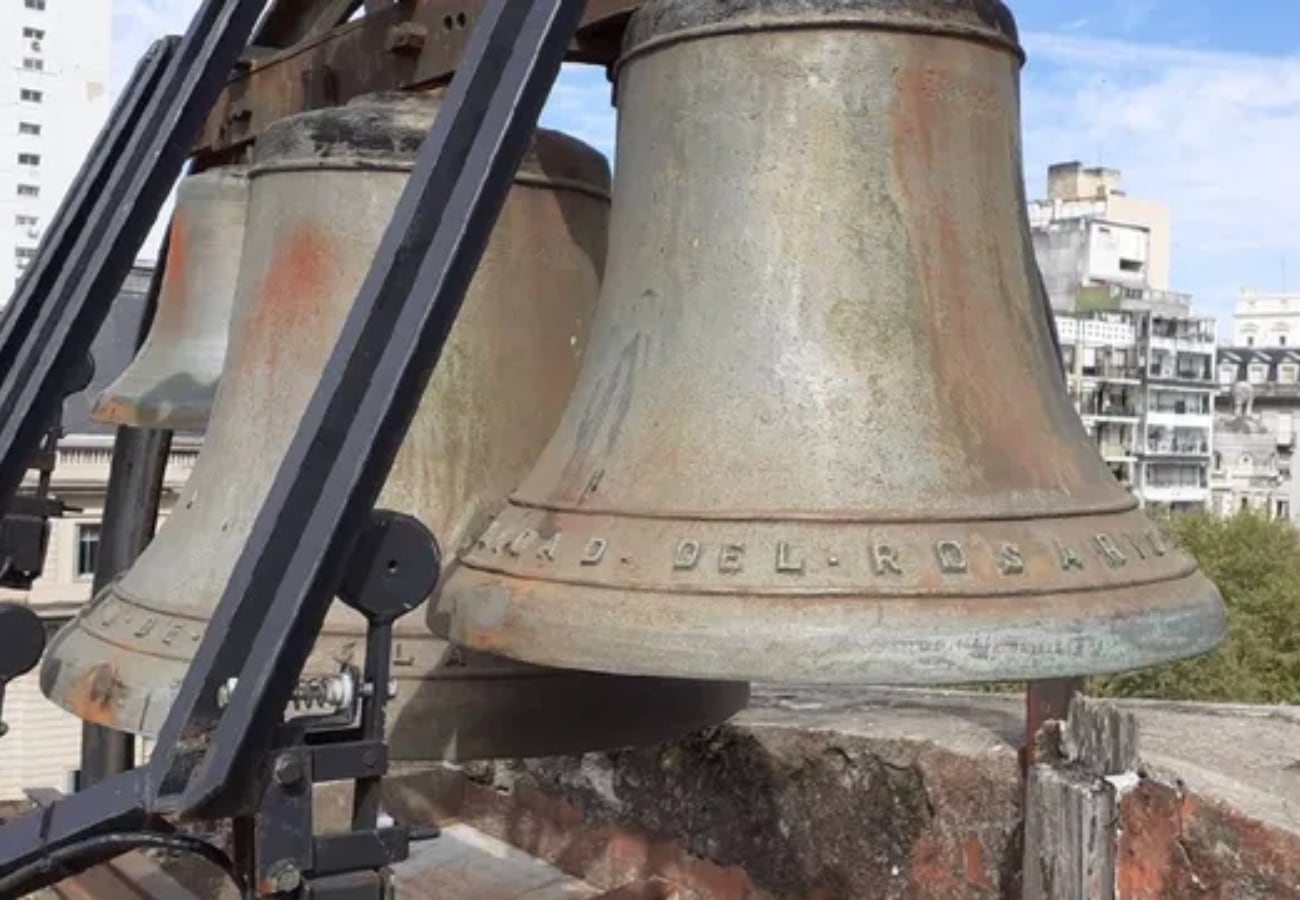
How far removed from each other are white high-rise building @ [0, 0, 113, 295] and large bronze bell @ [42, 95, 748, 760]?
39.8m

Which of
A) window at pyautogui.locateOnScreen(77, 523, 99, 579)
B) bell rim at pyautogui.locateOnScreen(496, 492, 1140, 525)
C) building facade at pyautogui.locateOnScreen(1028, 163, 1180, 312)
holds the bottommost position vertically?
window at pyautogui.locateOnScreen(77, 523, 99, 579)

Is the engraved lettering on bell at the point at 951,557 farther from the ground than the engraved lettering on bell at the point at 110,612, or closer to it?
farther from the ground

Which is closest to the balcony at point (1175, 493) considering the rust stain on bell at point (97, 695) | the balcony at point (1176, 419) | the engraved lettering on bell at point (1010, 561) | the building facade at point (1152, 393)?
the building facade at point (1152, 393)

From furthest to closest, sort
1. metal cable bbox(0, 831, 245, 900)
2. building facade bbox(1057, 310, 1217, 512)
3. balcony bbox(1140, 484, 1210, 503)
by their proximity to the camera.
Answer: balcony bbox(1140, 484, 1210, 503), building facade bbox(1057, 310, 1217, 512), metal cable bbox(0, 831, 245, 900)

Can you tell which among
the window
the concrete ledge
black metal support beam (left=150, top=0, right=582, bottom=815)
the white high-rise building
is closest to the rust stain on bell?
black metal support beam (left=150, top=0, right=582, bottom=815)

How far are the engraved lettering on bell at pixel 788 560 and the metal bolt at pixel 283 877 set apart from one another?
1.53ft

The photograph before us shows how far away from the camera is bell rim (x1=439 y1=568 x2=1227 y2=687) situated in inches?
50.5

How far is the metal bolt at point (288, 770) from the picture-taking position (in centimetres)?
129

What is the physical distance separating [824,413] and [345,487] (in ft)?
1.45

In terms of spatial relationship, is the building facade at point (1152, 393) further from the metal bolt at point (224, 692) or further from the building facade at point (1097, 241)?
the metal bolt at point (224, 692)

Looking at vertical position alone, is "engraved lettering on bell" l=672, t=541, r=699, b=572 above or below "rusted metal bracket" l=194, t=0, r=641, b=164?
below

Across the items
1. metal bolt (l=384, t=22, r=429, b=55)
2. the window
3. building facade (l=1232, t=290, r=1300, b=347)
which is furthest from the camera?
building facade (l=1232, t=290, r=1300, b=347)

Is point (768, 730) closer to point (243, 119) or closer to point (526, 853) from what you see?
point (526, 853)

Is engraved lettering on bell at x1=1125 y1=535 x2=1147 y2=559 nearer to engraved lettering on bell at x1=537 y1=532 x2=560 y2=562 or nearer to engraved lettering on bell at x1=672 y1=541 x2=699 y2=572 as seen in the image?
engraved lettering on bell at x1=672 y1=541 x2=699 y2=572
